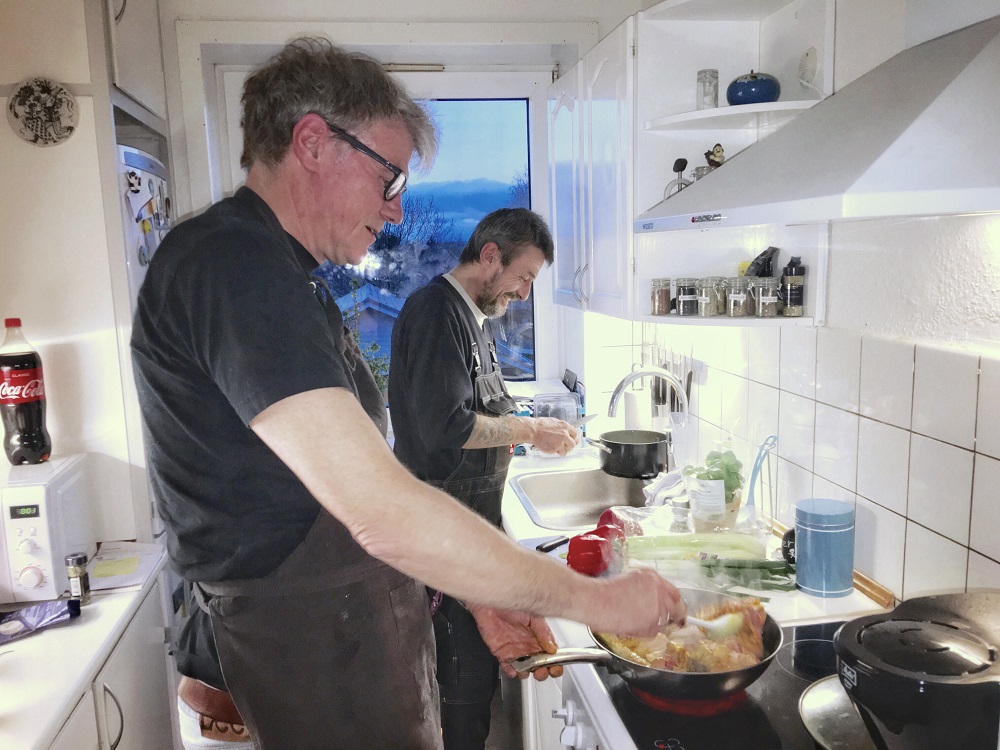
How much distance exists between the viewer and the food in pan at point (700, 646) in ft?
3.65

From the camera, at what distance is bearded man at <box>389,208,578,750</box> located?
194 centimetres

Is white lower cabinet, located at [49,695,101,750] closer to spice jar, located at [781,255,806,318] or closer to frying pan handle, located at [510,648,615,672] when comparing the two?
frying pan handle, located at [510,648,615,672]

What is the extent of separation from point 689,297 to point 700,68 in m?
0.55

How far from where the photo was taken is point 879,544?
138cm

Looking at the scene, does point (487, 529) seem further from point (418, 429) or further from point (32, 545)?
point (32, 545)

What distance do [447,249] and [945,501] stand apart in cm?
215

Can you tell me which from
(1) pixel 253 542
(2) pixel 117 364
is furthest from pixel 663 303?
(2) pixel 117 364

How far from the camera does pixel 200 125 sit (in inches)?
98.1

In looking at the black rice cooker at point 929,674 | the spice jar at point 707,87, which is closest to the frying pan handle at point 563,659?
the black rice cooker at point 929,674

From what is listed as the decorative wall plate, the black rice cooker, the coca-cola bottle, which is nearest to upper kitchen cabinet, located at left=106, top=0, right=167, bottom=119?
the decorative wall plate

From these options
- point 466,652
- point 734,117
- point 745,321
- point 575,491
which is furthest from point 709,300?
point 466,652

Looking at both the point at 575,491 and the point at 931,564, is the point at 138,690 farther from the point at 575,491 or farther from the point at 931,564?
the point at 931,564

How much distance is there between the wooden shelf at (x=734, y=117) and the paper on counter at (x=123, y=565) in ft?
5.31

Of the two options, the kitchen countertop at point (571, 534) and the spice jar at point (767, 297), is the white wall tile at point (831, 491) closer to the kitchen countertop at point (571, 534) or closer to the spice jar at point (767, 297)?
the kitchen countertop at point (571, 534)
